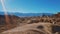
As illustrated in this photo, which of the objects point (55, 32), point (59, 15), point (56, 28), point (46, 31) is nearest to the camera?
point (46, 31)

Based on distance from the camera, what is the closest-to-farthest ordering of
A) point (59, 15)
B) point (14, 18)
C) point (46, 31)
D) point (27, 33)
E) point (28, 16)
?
point (27, 33)
point (46, 31)
point (14, 18)
point (28, 16)
point (59, 15)

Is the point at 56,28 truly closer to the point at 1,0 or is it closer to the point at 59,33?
the point at 59,33

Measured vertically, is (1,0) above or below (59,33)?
above

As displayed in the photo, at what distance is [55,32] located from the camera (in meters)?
2.65

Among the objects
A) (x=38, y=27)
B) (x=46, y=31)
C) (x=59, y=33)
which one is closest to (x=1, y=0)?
(x=38, y=27)

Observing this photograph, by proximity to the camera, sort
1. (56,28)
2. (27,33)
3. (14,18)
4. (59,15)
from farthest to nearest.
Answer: (59,15), (14,18), (56,28), (27,33)

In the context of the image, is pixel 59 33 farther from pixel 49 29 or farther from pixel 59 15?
pixel 59 15

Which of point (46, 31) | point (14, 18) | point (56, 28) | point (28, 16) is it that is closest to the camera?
point (46, 31)

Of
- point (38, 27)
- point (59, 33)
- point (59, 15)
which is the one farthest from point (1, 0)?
point (59, 15)

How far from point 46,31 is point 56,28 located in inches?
18.6

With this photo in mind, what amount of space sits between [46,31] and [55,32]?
269 millimetres

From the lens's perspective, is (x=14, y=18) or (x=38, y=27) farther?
(x=14, y=18)

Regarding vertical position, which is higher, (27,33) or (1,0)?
(1,0)

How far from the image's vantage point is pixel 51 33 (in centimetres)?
252
